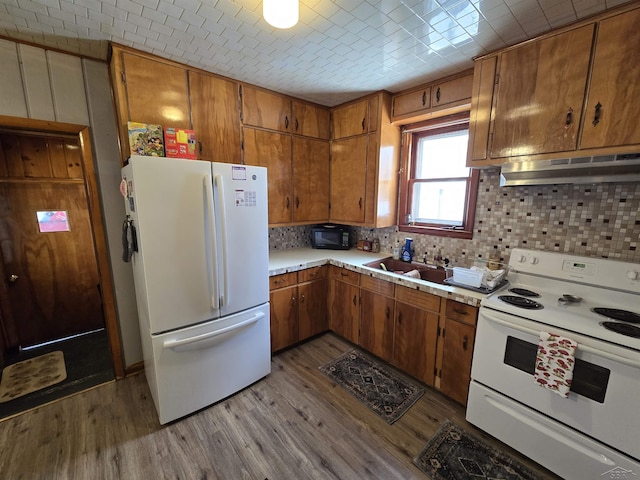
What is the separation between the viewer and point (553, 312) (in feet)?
4.81

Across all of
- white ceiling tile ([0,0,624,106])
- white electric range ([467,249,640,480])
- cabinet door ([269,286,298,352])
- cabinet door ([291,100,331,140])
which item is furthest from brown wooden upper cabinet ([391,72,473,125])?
cabinet door ([269,286,298,352])

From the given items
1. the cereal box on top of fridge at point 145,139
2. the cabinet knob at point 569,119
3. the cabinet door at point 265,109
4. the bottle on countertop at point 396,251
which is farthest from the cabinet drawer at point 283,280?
the cabinet knob at point 569,119

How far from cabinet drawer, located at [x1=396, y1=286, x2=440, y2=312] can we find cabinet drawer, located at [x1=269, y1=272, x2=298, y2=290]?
0.95 meters

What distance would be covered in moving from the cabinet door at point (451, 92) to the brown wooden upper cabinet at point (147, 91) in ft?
6.64

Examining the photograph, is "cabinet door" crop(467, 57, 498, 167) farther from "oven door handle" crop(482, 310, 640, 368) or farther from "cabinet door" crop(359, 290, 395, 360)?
"cabinet door" crop(359, 290, 395, 360)

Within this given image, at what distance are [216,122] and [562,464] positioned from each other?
10.4ft

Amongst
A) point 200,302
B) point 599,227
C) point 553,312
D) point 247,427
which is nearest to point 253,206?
point 200,302

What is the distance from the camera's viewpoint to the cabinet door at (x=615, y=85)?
130 cm

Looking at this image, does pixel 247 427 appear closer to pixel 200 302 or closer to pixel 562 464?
pixel 200 302

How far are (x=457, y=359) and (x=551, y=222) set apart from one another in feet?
3.88

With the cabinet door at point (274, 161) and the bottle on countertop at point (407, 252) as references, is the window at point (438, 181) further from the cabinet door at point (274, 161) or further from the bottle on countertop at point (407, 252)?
the cabinet door at point (274, 161)

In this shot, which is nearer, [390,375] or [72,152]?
[390,375]

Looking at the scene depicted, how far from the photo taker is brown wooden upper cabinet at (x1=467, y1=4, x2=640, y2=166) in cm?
133

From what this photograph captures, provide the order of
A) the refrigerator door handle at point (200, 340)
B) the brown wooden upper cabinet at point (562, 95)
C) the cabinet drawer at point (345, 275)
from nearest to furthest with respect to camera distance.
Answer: the brown wooden upper cabinet at point (562, 95) → the refrigerator door handle at point (200, 340) → the cabinet drawer at point (345, 275)
